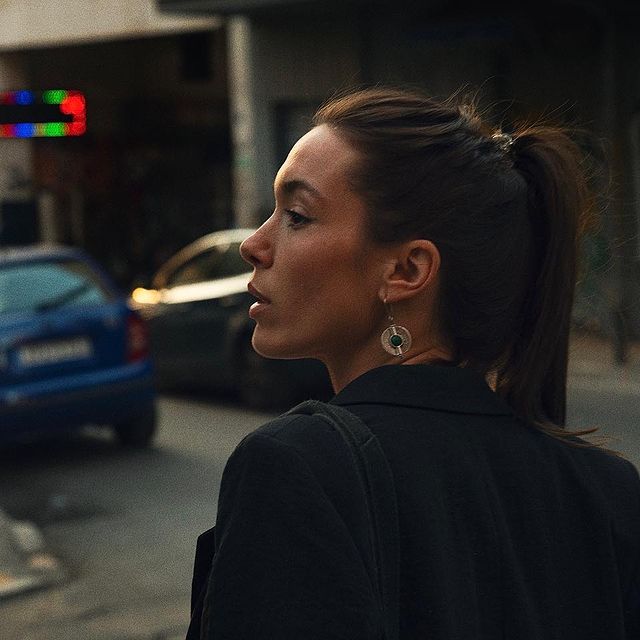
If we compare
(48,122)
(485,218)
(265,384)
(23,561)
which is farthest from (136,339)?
(485,218)

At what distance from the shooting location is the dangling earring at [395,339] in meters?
1.58

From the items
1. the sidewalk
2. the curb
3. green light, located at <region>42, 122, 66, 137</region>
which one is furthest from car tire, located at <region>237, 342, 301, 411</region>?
the curb

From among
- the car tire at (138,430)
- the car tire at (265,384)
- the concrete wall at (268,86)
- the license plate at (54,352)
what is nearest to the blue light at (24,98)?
the license plate at (54,352)

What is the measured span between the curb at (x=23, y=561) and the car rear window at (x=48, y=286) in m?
2.07

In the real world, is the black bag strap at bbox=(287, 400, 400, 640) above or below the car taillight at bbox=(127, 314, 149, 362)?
above

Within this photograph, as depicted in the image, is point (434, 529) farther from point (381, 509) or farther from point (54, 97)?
point (54, 97)

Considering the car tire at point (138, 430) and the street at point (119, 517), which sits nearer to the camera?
the street at point (119, 517)

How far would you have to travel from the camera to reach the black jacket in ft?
4.38

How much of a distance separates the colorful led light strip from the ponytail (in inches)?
238

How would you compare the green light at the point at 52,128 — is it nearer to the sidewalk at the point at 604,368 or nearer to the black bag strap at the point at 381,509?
the sidewalk at the point at 604,368

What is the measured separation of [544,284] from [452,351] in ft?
0.49

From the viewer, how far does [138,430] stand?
9633 mm

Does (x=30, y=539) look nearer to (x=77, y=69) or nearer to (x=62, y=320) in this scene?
(x=62, y=320)

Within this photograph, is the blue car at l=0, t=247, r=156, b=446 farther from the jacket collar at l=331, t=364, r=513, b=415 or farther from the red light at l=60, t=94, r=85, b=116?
the jacket collar at l=331, t=364, r=513, b=415
